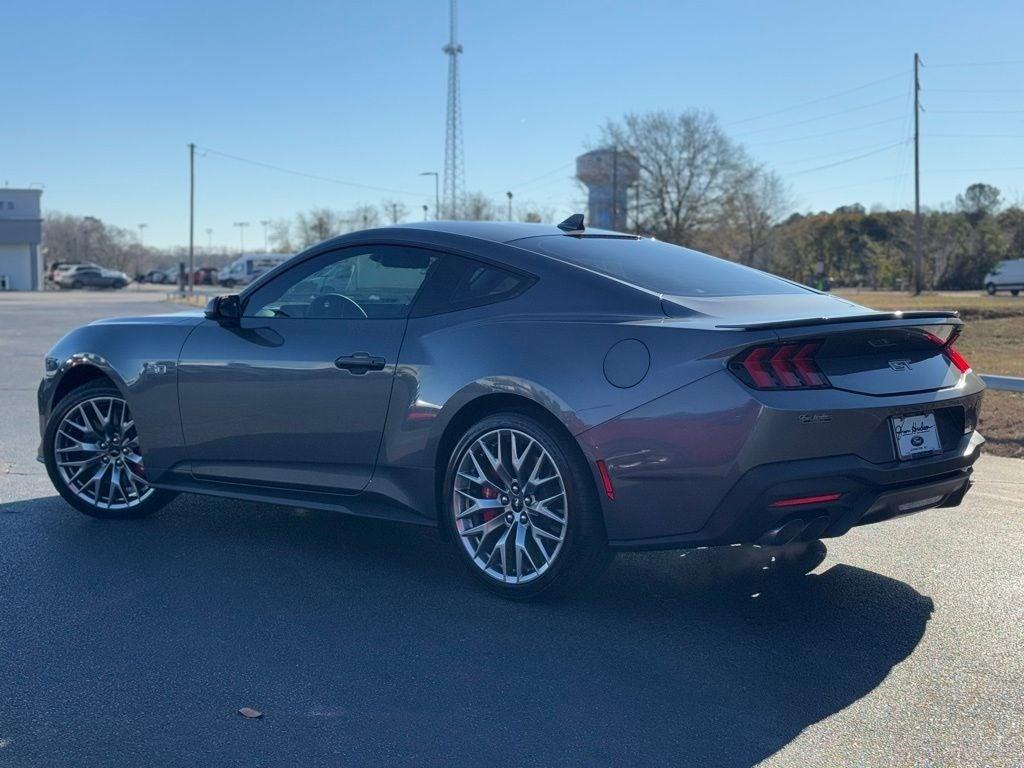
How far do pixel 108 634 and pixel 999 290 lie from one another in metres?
53.1

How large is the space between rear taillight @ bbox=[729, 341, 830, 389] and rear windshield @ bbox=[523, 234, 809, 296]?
2.02 feet

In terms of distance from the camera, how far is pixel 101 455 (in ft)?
19.6

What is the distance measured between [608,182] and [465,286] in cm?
6317

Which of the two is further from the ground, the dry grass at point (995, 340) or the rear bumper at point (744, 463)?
the dry grass at point (995, 340)

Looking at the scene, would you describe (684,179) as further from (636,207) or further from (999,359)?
(999,359)

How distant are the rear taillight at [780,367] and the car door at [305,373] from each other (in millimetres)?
1609

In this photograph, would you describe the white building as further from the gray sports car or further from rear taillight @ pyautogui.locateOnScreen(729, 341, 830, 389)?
rear taillight @ pyautogui.locateOnScreen(729, 341, 830, 389)

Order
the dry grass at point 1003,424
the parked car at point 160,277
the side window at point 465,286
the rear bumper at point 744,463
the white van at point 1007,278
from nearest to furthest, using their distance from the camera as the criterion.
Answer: the rear bumper at point 744,463, the side window at point 465,286, the dry grass at point 1003,424, the white van at point 1007,278, the parked car at point 160,277

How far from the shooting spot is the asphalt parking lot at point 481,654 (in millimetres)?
3230

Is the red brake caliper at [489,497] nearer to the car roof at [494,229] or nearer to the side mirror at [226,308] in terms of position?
the car roof at [494,229]

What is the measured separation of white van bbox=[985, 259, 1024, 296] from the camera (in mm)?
50062

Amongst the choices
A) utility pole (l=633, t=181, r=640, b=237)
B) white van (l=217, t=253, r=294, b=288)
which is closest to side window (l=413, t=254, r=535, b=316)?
utility pole (l=633, t=181, r=640, b=237)

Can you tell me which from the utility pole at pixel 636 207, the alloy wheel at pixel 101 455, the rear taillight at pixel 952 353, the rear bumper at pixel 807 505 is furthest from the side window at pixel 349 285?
the utility pole at pixel 636 207

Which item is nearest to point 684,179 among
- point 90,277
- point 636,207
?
point 636,207
